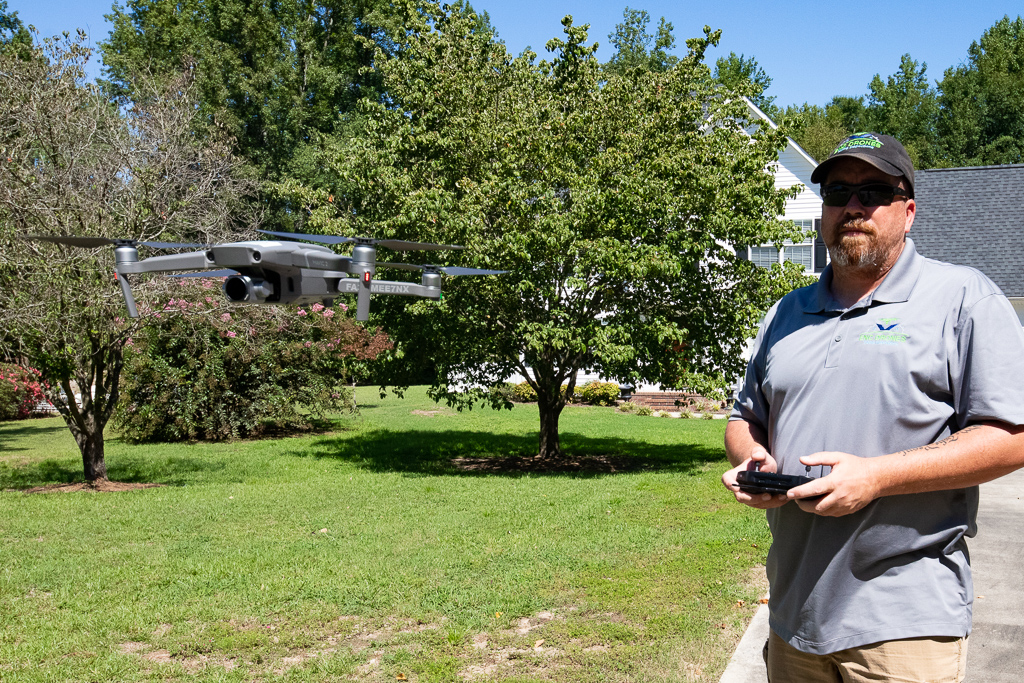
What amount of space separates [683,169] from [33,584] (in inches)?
382

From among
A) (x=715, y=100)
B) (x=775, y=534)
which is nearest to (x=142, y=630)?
(x=775, y=534)

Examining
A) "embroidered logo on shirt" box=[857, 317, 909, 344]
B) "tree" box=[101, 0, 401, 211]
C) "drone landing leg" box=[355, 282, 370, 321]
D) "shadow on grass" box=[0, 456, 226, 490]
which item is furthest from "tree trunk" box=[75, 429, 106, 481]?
"tree" box=[101, 0, 401, 211]

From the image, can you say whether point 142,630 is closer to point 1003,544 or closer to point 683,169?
point 1003,544

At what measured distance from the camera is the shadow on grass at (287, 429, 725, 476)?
1408cm

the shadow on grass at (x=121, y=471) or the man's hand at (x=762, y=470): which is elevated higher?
the man's hand at (x=762, y=470)

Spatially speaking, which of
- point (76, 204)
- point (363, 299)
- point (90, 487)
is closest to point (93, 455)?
point (90, 487)

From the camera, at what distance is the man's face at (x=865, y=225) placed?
2.28 m

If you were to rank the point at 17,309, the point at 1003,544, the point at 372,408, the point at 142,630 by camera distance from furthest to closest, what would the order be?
the point at 372,408 < the point at 17,309 < the point at 1003,544 < the point at 142,630

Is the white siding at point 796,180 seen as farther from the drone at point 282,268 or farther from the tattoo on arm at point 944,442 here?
the tattoo on arm at point 944,442

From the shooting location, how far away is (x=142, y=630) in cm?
565

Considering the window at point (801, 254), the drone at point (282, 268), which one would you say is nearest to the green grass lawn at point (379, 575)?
the drone at point (282, 268)

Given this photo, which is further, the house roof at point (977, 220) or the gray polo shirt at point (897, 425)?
the house roof at point (977, 220)

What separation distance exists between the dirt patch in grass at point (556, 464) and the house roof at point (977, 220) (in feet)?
30.6

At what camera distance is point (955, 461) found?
6.54ft
